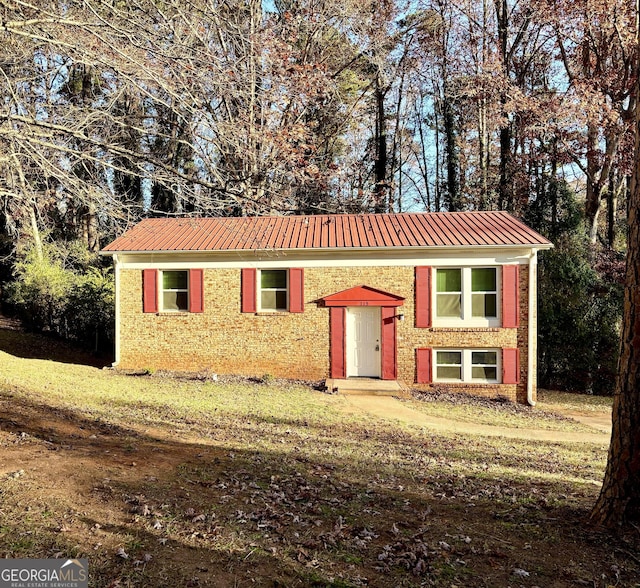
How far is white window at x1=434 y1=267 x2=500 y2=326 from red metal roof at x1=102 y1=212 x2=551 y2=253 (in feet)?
3.11

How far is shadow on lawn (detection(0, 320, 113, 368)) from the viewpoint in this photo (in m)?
16.9

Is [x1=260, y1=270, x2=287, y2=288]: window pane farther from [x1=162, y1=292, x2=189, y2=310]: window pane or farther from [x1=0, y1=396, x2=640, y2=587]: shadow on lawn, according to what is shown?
[x1=0, y1=396, x2=640, y2=587]: shadow on lawn

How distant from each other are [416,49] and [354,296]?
17.4 meters

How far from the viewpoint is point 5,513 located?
11.4ft

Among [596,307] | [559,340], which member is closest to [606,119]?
[596,307]

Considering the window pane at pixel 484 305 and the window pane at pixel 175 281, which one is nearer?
the window pane at pixel 484 305

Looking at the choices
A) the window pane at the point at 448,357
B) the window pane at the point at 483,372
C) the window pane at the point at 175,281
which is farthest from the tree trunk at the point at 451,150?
the window pane at the point at 175,281

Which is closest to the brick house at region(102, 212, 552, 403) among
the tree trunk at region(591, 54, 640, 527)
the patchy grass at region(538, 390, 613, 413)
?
the patchy grass at region(538, 390, 613, 413)

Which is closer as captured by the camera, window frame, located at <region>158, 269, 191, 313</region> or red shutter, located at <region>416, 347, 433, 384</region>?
red shutter, located at <region>416, 347, 433, 384</region>

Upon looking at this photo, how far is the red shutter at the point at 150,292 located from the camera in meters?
14.3

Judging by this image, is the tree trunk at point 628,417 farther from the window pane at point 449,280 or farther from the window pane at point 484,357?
the window pane at point 484,357

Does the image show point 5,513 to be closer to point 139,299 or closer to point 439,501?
point 439,501

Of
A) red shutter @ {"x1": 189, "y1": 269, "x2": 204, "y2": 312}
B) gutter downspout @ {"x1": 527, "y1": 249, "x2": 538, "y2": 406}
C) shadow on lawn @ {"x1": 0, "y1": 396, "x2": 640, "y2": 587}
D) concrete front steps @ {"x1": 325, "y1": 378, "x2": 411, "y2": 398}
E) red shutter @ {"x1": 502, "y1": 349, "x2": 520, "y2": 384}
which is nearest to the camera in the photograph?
shadow on lawn @ {"x1": 0, "y1": 396, "x2": 640, "y2": 587}

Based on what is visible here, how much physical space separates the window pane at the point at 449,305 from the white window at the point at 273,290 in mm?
4709
